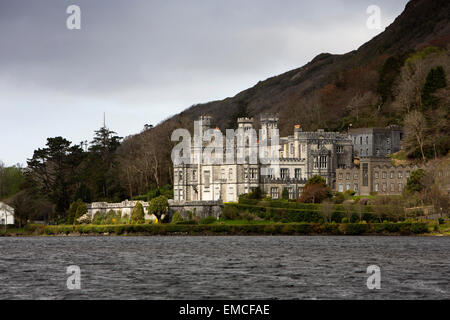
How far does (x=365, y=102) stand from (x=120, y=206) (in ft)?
170

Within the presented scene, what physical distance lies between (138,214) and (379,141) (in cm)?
3709

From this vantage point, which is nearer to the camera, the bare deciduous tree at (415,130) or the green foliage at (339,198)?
the green foliage at (339,198)

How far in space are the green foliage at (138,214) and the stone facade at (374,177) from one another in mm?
26052

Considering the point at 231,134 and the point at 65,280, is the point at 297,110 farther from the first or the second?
the point at 65,280

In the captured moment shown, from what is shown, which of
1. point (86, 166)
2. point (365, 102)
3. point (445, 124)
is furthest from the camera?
point (365, 102)

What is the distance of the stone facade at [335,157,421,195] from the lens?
103188 millimetres

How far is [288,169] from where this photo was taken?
110m

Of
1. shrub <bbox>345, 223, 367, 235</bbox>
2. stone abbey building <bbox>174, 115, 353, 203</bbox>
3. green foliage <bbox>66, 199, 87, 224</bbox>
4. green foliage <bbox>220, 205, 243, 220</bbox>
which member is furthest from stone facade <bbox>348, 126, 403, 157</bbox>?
green foliage <bbox>66, 199, 87, 224</bbox>

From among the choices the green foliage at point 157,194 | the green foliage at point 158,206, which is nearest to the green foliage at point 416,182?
the green foliage at point 158,206

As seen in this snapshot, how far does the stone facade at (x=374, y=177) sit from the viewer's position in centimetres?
10319

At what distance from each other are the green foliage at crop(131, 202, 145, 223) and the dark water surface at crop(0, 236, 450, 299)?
19210mm

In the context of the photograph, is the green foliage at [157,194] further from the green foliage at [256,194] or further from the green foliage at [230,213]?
the green foliage at [256,194]

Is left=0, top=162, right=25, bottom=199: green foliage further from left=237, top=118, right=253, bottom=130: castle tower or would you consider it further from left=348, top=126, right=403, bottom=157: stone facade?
left=348, top=126, right=403, bottom=157: stone facade
